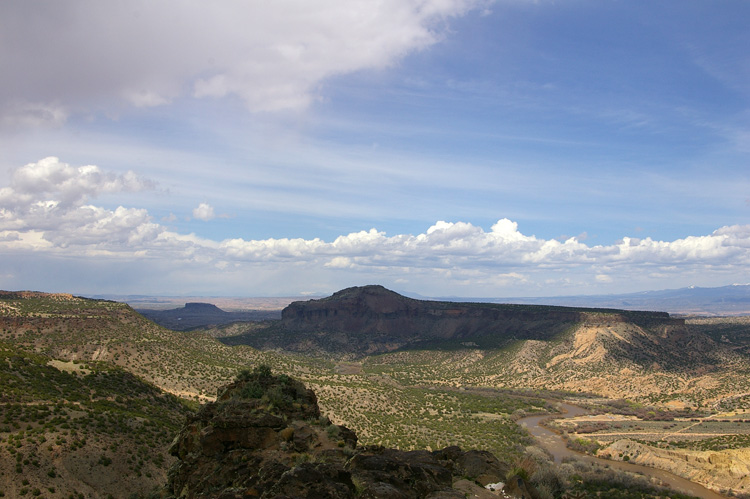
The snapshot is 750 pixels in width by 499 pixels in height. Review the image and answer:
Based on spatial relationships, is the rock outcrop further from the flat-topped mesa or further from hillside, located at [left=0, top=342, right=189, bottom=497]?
hillside, located at [left=0, top=342, right=189, bottom=497]

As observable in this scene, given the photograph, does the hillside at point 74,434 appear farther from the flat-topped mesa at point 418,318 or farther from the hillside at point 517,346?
the flat-topped mesa at point 418,318

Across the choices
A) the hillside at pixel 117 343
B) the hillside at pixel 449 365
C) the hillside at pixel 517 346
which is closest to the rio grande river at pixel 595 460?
the hillside at pixel 449 365

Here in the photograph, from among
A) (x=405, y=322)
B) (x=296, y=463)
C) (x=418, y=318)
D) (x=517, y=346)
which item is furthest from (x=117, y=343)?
(x=418, y=318)

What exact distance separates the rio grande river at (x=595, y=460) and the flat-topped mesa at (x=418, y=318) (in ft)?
196

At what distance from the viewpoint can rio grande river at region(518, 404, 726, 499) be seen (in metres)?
44.0

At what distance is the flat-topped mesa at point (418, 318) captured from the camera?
458 ft

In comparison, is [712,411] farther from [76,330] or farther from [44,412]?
[76,330]

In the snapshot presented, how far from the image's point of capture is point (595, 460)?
54.8m

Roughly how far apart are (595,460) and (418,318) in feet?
387

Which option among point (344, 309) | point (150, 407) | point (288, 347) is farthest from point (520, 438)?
point (344, 309)

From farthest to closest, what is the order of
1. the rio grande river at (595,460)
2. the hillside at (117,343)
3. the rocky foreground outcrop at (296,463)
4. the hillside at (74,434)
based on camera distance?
1. the hillside at (117,343)
2. the rio grande river at (595,460)
3. the hillside at (74,434)
4. the rocky foreground outcrop at (296,463)

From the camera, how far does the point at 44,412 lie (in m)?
31.6

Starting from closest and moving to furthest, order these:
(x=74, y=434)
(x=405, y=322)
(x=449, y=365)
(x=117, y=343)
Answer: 1. (x=74, y=434)
2. (x=117, y=343)
3. (x=449, y=365)
4. (x=405, y=322)

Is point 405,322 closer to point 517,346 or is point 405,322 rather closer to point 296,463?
point 517,346
